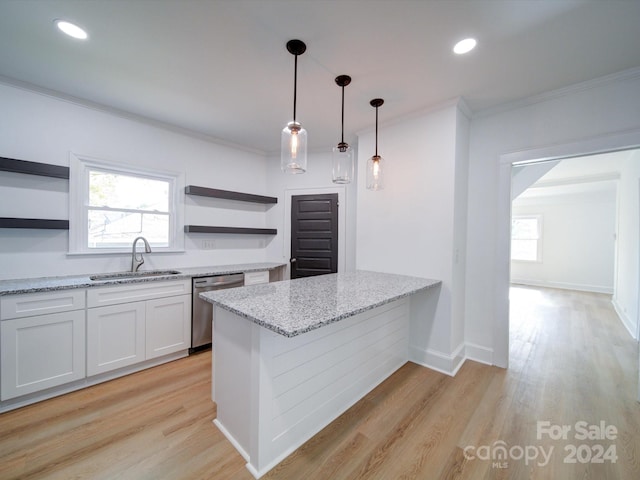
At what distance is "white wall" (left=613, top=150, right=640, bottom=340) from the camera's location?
139 inches

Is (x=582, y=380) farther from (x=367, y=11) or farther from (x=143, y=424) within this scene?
(x=143, y=424)

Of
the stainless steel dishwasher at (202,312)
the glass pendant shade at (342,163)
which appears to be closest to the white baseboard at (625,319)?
the glass pendant shade at (342,163)

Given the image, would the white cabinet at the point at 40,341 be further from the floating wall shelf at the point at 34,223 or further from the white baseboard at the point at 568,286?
the white baseboard at the point at 568,286

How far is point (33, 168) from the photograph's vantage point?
236 centimetres

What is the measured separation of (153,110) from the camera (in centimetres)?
287

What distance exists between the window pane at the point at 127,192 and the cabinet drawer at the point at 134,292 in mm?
1042

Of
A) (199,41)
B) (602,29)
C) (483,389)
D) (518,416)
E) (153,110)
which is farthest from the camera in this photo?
(153,110)

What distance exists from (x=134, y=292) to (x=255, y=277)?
1.37 meters

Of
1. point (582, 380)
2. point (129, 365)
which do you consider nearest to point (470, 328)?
point (582, 380)

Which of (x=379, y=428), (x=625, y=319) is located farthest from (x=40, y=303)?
(x=625, y=319)

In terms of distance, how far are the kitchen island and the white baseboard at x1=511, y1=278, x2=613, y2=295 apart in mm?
7067

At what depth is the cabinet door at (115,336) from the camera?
2316 mm

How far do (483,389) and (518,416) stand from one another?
350 millimetres

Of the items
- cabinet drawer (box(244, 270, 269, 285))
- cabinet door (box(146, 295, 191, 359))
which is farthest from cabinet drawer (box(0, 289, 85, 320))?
cabinet drawer (box(244, 270, 269, 285))
